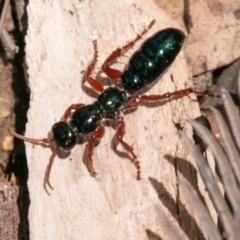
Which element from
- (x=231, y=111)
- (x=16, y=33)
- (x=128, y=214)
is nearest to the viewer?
(x=231, y=111)

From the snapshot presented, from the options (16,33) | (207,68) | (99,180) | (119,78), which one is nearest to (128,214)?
(99,180)

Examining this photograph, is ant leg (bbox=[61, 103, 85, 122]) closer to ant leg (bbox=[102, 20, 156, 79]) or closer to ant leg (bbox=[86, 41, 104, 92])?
ant leg (bbox=[86, 41, 104, 92])

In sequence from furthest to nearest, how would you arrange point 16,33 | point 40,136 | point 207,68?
point 16,33 < point 207,68 < point 40,136

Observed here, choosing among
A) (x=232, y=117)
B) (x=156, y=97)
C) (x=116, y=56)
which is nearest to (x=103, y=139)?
(x=156, y=97)

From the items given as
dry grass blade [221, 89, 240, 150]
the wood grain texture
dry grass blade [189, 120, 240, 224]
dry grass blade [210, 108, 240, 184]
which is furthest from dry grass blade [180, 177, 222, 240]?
the wood grain texture

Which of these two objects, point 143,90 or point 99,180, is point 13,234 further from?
point 143,90

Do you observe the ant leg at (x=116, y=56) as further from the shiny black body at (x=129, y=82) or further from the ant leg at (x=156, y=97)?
the ant leg at (x=156, y=97)

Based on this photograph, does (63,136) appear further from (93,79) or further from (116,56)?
(116,56)
